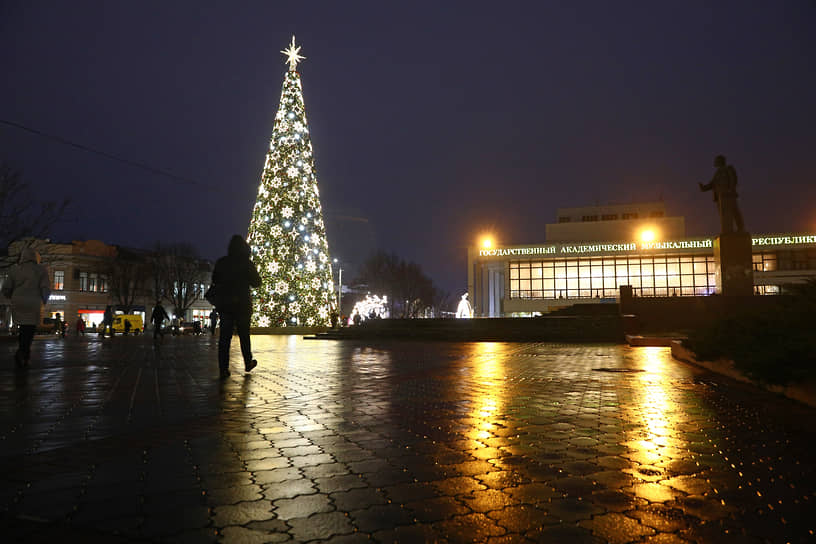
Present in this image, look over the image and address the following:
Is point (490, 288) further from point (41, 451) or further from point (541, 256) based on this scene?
point (41, 451)

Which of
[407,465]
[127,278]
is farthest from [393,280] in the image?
[407,465]

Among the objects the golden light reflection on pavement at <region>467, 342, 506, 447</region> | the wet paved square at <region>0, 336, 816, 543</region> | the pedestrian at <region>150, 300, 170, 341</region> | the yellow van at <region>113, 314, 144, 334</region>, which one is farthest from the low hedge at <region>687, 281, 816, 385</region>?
the yellow van at <region>113, 314, 144, 334</region>

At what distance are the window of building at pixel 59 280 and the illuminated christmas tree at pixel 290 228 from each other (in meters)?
37.3

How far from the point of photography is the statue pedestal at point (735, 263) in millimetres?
17297

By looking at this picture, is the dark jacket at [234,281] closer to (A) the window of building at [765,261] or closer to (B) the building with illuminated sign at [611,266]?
(B) the building with illuminated sign at [611,266]

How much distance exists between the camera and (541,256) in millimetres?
52531

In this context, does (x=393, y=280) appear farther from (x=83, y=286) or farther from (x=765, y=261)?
(x=765, y=261)

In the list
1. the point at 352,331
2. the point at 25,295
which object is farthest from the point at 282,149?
Result: the point at 25,295

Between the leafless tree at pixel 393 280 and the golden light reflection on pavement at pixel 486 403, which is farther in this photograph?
the leafless tree at pixel 393 280

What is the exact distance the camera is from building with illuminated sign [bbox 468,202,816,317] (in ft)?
159

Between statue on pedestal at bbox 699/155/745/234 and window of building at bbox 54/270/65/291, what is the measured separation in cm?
5893

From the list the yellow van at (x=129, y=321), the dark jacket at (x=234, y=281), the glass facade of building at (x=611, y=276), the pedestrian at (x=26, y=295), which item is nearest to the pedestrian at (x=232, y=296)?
the dark jacket at (x=234, y=281)

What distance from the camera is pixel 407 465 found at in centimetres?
320

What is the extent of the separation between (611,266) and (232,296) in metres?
49.3
